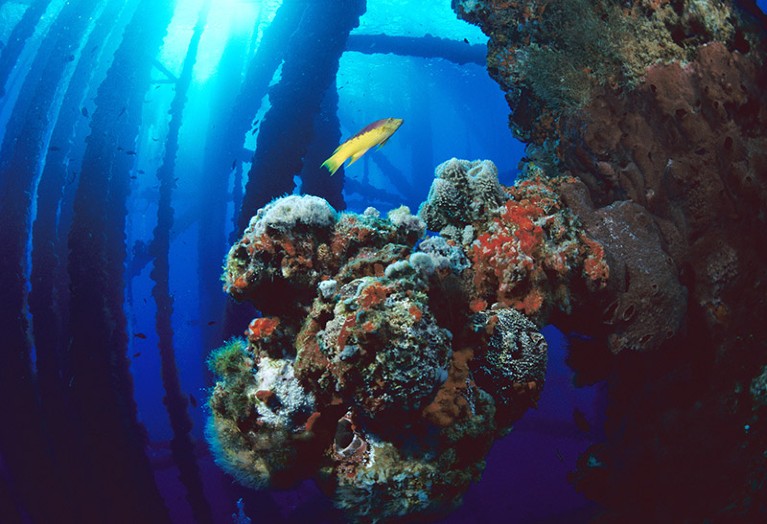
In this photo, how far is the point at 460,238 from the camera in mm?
3621

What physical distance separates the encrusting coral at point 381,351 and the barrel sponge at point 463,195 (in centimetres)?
30

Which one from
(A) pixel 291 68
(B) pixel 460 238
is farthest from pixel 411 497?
(A) pixel 291 68

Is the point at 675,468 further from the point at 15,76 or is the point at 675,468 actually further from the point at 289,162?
the point at 15,76

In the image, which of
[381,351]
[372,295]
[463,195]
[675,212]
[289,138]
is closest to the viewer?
[381,351]

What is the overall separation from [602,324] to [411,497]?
251cm

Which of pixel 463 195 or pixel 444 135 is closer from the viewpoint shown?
pixel 463 195

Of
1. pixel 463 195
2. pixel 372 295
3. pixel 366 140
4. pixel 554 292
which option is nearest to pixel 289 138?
pixel 366 140

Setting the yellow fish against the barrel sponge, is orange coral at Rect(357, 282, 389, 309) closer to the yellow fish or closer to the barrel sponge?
the yellow fish

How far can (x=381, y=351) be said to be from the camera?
2041 mm

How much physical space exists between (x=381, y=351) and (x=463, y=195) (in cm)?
212

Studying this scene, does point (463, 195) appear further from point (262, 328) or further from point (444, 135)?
point (444, 135)

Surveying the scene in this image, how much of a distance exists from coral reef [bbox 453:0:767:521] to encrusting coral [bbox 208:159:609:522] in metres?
Result: 0.83

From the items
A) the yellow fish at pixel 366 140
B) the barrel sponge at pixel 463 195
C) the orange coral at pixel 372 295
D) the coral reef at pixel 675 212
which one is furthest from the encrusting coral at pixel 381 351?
the coral reef at pixel 675 212

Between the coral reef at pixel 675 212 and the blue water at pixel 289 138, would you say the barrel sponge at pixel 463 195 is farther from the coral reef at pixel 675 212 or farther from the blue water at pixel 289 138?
the blue water at pixel 289 138
